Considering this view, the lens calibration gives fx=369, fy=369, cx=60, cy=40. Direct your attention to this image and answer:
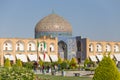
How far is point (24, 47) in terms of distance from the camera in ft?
141

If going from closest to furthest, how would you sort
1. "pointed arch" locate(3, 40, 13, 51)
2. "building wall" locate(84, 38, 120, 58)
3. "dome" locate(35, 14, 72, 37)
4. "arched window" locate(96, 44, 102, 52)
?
"pointed arch" locate(3, 40, 13, 51)
"building wall" locate(84, 38, 120, 58)
"arched window" locate(96, 44, 102, 52)
"dome" locate(35, 14, 72, 37)

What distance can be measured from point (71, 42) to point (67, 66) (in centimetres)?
1132

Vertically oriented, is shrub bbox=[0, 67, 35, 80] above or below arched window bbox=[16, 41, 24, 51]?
below

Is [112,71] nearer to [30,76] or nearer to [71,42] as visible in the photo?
[30,76]

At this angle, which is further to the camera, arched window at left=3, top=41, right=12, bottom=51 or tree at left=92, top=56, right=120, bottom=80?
arched window at left=3, top=41, right=12, bottom=51

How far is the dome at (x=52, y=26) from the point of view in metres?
48.6

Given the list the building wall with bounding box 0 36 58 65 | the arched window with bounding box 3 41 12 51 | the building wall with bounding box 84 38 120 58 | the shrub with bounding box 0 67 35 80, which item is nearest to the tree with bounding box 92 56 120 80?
the shrub with bounding box 0 67 35 80

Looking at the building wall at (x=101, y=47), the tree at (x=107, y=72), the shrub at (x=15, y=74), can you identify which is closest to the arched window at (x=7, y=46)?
the building wall at (x=101, y=47)

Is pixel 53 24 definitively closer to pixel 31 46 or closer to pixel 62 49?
pixel 62 49

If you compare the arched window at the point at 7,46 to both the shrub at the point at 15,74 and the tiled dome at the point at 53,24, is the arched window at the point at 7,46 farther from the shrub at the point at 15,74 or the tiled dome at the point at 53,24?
the shrub at the point at 15,74

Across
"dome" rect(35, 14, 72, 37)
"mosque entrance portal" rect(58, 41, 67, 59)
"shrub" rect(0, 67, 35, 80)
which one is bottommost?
"shrub" rect(0, 67, 35, 80)

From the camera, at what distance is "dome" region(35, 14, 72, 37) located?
4856 cm

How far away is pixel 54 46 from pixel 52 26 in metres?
4.35

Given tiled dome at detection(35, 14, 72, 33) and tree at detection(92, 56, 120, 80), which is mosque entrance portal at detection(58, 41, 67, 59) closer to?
tiled dome at detection(35, 14, 72, 33)
